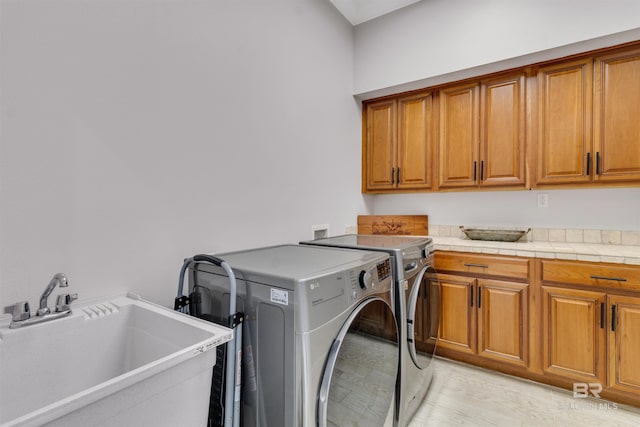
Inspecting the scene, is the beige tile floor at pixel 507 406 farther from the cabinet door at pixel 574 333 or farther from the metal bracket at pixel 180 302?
the metal bracket at pixel 180 302

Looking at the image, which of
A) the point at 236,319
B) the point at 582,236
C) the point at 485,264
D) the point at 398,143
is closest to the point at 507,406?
the point at 485,264

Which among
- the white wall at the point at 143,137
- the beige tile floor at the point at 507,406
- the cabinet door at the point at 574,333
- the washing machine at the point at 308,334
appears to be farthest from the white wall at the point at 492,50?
the washing machine at the point at 308,334

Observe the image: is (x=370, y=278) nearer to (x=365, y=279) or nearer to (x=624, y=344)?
(x=365, y=279)

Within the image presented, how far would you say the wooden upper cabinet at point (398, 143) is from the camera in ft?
8.89

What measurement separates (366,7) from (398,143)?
3.98ft

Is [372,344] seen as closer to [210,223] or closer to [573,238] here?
[210,223]

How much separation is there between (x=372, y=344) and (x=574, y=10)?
252cm

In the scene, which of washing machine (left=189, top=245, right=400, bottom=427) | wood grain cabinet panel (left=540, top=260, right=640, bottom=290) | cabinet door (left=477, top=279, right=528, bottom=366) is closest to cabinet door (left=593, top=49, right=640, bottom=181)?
wood grain cabinet panel (left=540, top=260, right=640, bottom=290)

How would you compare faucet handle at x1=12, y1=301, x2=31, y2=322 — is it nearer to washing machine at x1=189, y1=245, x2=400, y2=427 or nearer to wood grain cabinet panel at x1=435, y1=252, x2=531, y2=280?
washing machine at x1=189, y1=245, x2=400, y2=427

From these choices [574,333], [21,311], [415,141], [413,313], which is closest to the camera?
→ [21,311]

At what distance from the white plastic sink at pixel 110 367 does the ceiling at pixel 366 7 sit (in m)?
2.72

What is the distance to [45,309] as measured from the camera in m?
0.91

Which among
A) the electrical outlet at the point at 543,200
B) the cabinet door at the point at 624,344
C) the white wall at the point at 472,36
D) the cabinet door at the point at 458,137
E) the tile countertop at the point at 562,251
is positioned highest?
the white wall at the point at 472,36

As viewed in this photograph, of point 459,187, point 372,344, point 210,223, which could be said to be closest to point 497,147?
point 459,187
